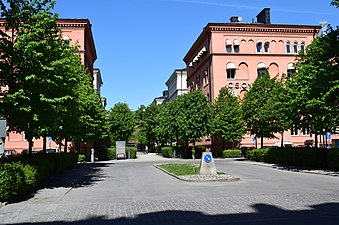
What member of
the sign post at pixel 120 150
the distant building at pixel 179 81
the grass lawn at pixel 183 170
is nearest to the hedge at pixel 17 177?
the grass lawn at pixel 183 170

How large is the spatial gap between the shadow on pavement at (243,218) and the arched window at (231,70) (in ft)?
143

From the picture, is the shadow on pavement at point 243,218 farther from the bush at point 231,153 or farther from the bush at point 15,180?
the bush at point 231,153

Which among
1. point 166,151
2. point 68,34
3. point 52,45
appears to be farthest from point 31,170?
point 166,151

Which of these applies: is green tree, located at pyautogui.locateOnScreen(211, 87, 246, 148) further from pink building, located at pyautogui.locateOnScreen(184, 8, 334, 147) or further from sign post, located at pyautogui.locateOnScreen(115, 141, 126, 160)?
sign post, located at pyautogui.locateOnScreen(115, 141, 126, 160)

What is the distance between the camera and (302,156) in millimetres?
27094

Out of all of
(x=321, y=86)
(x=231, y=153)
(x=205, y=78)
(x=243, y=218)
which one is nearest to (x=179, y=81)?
(x=205, y=78)

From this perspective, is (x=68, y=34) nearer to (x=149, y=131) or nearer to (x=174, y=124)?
(x=174, y=124)

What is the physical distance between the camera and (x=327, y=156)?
24125mm

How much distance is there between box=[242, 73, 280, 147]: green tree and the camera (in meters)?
33.7

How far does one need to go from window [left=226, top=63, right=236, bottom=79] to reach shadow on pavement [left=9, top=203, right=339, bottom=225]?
43.6 m

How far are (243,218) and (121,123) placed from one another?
51.4 m

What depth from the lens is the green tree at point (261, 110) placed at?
33.7 m

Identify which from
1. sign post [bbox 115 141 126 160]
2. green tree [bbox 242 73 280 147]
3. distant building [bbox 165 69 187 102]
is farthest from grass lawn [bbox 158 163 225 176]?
distant building [bbox 165 69 187 102]

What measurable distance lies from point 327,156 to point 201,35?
36.2m
